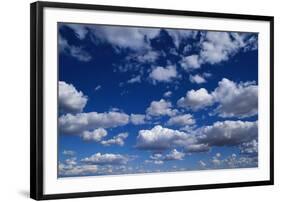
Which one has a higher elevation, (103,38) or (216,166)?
(103,38)

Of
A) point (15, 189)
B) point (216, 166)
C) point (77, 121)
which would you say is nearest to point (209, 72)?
point (216, 166)

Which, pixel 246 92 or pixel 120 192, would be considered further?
pixel 246 92

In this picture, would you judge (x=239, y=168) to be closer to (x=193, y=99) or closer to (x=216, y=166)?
(x=216, y=166)

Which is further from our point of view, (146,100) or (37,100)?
(146,100)

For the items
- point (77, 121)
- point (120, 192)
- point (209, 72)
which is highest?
point (209, 72)
